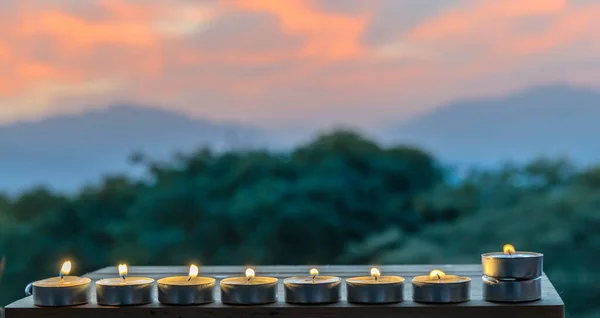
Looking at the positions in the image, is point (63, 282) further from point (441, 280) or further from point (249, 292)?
point (441, 280)

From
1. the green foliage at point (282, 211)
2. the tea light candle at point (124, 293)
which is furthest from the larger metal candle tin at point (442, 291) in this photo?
the green foliage at point (282, 211)

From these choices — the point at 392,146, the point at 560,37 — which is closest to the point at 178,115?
the point at 392,146

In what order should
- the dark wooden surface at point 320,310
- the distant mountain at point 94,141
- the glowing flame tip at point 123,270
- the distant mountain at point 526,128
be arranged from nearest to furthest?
1. the dark wooden surface at point 320,310
2. the glowing flame tip at point 123,270
3. the distant mountain at point 526,128
4. the distant mountain at point 94,141

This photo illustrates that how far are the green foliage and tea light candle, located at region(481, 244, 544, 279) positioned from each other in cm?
422

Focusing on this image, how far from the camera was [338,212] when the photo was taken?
5.99m

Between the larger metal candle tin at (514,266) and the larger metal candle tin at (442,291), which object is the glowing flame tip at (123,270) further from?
the larger metal candle tin at (514,266)

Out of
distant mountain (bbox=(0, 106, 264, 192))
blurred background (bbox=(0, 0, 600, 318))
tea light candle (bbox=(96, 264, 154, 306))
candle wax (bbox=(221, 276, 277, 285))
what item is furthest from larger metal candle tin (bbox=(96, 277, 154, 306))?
distant mountain (bbox=(0, 106, 264, 192))

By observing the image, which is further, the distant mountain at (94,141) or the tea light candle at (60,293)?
the distant mountain at (94,141)

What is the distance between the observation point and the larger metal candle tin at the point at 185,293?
142 cm

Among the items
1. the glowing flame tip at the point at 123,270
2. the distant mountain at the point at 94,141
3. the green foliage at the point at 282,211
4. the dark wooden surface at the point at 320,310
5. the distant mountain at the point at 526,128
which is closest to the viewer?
the dark wooden surface at the point at 320,310

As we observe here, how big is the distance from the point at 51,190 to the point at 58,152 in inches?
21.6

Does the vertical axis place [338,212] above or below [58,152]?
below

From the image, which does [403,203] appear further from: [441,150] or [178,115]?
[178,115]

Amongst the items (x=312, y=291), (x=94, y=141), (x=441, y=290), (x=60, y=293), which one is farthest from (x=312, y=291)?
(x=94, y=141)
